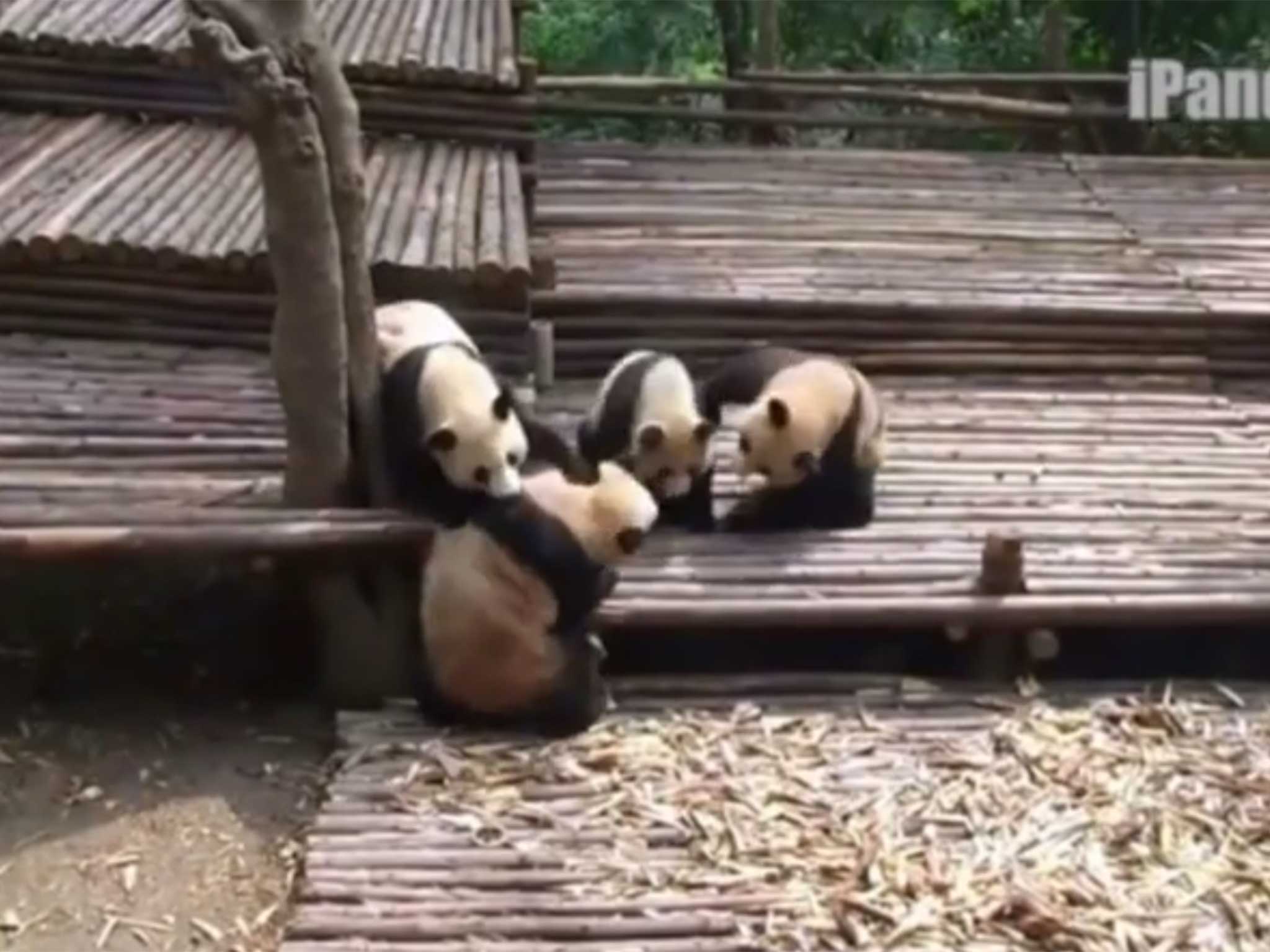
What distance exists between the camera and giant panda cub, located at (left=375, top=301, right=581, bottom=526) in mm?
4523

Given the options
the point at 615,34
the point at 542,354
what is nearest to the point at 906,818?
the point at 542,354

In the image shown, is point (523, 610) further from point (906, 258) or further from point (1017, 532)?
point (906, 258)

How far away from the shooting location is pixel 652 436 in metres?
5.08

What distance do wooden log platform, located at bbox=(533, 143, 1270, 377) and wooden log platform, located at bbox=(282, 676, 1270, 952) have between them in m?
2.18

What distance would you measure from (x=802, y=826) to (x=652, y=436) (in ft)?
4.44

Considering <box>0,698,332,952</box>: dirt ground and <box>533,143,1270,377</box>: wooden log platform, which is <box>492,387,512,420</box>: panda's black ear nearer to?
<box>0,698,332,952</box>: dirt ground

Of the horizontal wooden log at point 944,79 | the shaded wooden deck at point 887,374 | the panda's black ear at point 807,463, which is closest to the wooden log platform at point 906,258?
the shaded wooden deck at point 887,374

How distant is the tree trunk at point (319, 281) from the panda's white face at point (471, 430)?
157mm

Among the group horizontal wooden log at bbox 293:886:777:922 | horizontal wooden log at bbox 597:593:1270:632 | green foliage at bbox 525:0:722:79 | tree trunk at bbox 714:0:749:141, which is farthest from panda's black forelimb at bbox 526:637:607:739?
green foliage at bbox 525:0:722:79

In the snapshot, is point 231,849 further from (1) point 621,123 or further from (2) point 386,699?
(1) point 621,123

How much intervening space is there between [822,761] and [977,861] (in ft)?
1.62

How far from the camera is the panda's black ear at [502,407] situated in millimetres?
4605

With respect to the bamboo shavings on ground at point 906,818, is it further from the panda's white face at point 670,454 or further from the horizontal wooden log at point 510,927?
the panda's white face at point 670,454

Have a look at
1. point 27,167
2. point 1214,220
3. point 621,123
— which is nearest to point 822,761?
point 27,167
